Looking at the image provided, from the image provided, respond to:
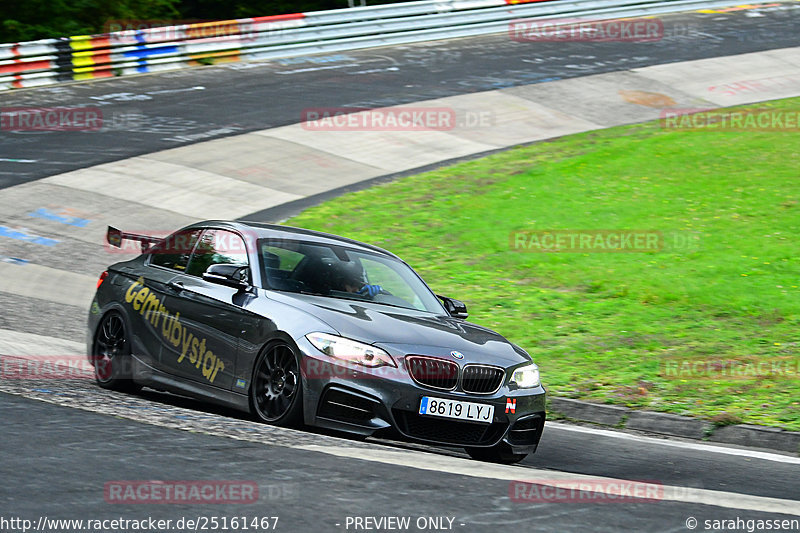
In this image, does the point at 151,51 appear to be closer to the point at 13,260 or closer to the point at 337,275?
the point at 13,260

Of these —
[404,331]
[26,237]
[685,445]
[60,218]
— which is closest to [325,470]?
[404,331]

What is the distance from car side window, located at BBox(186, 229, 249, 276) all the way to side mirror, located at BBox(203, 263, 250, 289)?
0.20 metres

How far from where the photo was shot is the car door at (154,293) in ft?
26.6

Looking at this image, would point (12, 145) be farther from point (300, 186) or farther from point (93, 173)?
point (300, 186)

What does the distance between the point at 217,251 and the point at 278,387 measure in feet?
5.25

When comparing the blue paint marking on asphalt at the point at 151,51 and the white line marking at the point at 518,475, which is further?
the blue paint marking on asphalt at the point at 151,51

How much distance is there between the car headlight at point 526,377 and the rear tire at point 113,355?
10.4 feet

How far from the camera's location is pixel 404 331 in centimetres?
700

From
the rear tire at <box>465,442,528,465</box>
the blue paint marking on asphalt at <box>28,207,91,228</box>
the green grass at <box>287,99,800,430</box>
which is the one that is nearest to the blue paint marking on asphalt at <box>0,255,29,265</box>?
the blue paint marking on asphalt at <box>28,207,91,228</box>

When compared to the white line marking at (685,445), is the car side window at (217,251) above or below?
above

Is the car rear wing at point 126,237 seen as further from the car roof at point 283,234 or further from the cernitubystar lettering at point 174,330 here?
the car roof at point 283,234

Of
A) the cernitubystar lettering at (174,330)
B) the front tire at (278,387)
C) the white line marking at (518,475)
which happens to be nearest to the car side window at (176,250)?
the cernitubystar lettering at (174,330)

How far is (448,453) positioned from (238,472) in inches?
99.5

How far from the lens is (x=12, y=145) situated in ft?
62.1
